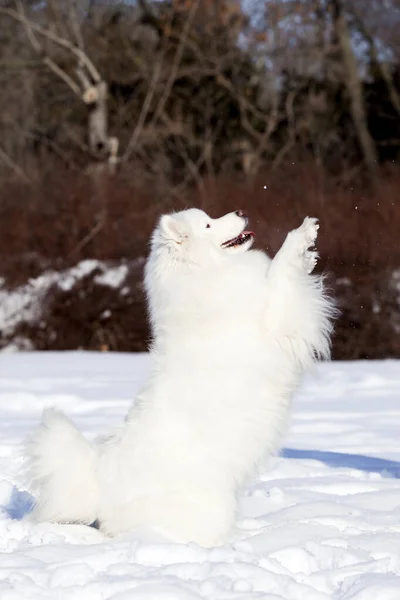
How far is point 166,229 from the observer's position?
13.7ft

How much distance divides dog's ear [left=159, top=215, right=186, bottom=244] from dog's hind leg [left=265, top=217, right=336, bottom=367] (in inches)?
16.7

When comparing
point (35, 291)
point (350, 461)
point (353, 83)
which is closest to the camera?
point (350, 461)

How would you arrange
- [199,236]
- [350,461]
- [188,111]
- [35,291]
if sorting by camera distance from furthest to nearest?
[188,111] → [35,291] → [350,461] → [199,236]

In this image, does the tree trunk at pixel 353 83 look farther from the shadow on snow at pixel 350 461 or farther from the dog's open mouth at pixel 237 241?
the dog's open mouth at pixel 237 241

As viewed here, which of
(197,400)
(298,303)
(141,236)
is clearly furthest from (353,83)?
(197,400)

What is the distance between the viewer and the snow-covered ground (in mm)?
3285

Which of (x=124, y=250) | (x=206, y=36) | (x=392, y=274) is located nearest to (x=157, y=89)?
(x=206, y=36)

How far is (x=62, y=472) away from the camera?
3.86m

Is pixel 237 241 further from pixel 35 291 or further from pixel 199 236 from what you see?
pixel 35 291

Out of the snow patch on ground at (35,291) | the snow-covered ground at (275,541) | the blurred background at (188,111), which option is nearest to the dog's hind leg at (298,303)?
the snow-covered ground at (275,541)

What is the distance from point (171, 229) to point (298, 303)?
0.64 meters

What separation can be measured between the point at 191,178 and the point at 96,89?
2847 millimetres

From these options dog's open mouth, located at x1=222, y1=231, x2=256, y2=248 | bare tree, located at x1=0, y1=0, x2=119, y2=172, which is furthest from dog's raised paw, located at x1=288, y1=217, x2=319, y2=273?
bare tree, located at x1=0, y1=0, x2=119, y2=172

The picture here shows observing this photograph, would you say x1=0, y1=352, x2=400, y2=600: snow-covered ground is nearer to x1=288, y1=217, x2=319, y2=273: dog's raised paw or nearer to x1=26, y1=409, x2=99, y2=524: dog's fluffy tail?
x1=26, y1=409, x2=99, y2=524: dog's fluffy tail
